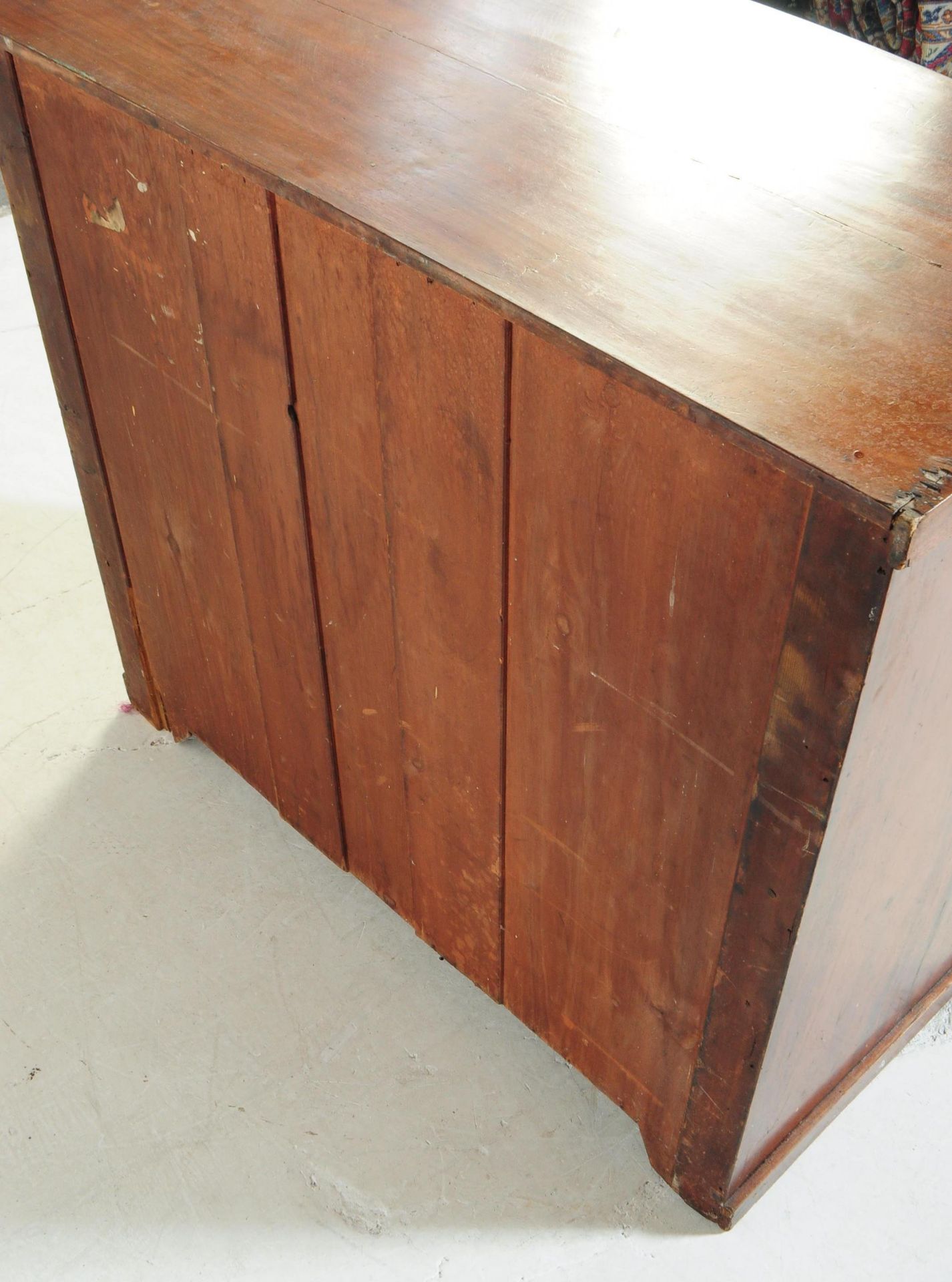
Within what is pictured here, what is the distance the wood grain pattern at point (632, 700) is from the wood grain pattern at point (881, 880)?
0.07 metres

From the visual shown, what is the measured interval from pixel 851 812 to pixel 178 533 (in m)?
0.90

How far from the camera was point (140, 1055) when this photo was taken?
1.59 m

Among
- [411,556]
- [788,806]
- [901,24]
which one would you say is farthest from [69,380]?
[901,24]

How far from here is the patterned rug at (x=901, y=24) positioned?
8.88ft

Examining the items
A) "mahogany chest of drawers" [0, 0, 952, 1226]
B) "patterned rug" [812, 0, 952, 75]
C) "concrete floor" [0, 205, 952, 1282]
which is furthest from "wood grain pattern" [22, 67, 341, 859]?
"patterned rug" [812, 0, 952, 75]

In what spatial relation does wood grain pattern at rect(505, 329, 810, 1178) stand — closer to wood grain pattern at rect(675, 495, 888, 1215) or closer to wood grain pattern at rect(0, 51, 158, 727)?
wood grain pattern at rect(675, 495, 888, 1215)

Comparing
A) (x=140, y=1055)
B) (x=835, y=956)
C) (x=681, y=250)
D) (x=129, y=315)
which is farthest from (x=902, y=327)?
(x=140, y=1055)

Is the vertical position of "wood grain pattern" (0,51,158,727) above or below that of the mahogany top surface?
below

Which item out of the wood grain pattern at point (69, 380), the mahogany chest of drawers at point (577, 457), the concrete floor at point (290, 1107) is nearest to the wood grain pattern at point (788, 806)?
the mahogany chest of drawers at point (577, 457)

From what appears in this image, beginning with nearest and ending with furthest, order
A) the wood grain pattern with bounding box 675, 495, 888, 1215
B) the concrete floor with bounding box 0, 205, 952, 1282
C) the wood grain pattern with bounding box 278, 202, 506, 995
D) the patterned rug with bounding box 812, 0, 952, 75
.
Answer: the wood grain pattern with bounding box 675, 495, 888, 1215 < the wood grain pattern with bounding box 278, 202, 506, 995 < the concrete floor with bounding box 0, 205, 952, 1282 < the patterned rug with bounding box 812, 0, 952, 75

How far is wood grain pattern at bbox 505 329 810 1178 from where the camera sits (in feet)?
3.14

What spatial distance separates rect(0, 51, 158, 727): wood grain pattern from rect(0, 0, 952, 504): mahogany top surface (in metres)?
0.13

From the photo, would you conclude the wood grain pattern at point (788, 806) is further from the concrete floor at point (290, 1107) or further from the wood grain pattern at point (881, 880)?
the concrete floor at point (290, 1107)

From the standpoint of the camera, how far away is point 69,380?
164 cm
